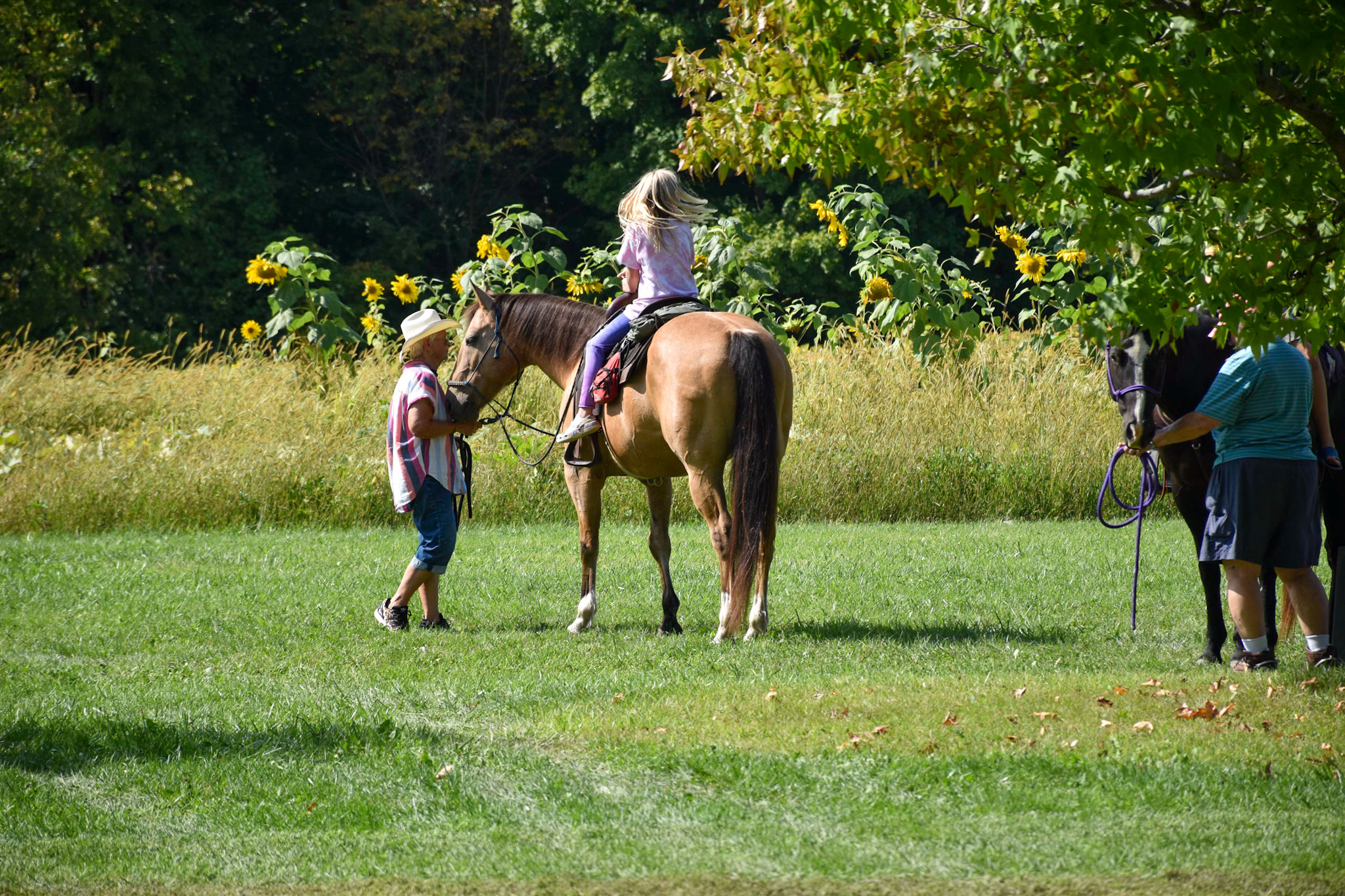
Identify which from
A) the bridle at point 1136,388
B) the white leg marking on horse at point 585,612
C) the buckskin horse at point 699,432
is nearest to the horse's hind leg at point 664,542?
the buckskin horse at point 699,432

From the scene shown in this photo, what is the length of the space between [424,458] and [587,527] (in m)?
1.07

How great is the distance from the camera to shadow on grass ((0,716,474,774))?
17.6 feet

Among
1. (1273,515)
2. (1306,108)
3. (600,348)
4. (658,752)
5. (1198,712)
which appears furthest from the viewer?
(600,348)

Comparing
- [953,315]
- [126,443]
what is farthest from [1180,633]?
[126,443]

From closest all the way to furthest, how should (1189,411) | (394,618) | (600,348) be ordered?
(1189,411) → (600,348) → (394,618)

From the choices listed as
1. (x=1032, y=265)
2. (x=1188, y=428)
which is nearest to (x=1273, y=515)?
(x=1188, y=428)

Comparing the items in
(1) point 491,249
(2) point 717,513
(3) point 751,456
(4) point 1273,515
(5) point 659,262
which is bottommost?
(2) point 717,513

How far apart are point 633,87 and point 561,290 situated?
19.0 feet

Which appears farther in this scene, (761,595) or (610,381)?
(610,381)

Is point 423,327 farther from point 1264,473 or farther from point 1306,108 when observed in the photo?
point 1306,108

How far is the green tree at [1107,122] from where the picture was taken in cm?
425

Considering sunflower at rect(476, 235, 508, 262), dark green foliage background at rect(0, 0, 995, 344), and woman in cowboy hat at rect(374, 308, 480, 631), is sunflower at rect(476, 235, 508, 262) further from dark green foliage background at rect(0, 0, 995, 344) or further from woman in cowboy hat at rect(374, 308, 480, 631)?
dark green foliage background at rect(0, 0, 995, 344)

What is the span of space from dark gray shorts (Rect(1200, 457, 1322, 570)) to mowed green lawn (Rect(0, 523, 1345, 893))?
59 centimetres

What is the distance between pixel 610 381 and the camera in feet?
24.9
